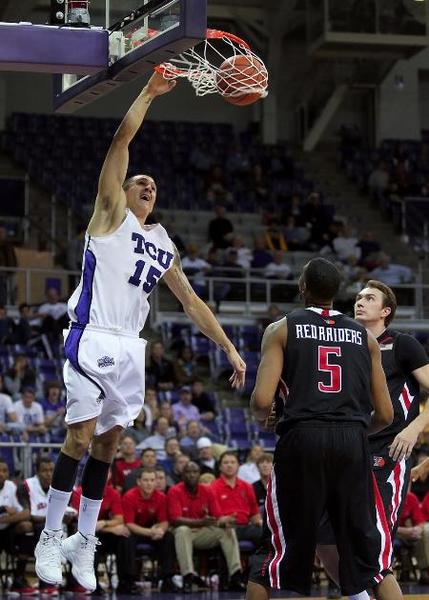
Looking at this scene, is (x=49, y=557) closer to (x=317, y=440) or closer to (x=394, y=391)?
(x=317, y=440)

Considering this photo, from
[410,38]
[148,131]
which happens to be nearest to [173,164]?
[148,131]

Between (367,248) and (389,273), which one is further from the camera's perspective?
(367,248)

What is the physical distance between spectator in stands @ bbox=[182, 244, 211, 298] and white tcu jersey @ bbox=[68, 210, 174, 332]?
14932 millimetres

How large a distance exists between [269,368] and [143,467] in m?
8.90

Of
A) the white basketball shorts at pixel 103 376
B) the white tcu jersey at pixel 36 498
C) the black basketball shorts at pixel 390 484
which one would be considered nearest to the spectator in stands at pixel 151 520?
the white tcu jersey at pixel 36 498

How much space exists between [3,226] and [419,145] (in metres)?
11.5

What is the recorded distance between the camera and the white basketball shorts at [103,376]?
26.2 feet

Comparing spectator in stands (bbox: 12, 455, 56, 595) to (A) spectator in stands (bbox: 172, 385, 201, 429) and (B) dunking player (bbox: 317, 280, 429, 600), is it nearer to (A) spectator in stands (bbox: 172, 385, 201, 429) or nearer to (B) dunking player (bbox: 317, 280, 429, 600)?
(A) spectator in stands (bbox: 172, 385, 201, 429)

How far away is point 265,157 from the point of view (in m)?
30.6

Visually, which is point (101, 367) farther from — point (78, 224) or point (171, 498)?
point (78, 224)

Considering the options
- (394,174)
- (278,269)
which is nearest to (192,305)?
(278,269)

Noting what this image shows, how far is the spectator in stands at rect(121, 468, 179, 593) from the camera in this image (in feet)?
50.6

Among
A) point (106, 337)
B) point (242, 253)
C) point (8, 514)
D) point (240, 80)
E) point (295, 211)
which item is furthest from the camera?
point (295, 211)

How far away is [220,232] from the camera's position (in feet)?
86.1
